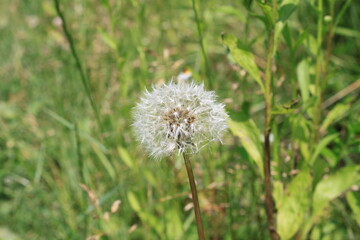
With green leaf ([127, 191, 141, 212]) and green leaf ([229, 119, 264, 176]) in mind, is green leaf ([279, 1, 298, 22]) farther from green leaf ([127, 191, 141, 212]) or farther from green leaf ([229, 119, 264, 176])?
green leaf ([127, 191, 141, 212])

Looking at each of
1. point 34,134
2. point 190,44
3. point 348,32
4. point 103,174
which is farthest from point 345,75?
point 34,134

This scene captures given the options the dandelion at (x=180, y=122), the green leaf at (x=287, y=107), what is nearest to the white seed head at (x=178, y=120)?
the dandelion at (x=180, y=122)

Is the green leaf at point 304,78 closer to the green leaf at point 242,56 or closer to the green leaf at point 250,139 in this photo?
the green leaf at point 250,139

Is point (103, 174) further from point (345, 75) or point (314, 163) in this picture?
point (345, 75)

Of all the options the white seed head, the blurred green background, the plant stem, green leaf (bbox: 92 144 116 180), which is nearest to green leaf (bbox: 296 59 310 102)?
the blurred green background

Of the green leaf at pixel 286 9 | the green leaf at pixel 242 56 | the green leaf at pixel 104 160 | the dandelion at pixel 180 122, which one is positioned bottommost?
the dandelion at pixel 180 122

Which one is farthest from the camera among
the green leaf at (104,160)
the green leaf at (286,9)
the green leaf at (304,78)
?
the green leaf at (104,160)
